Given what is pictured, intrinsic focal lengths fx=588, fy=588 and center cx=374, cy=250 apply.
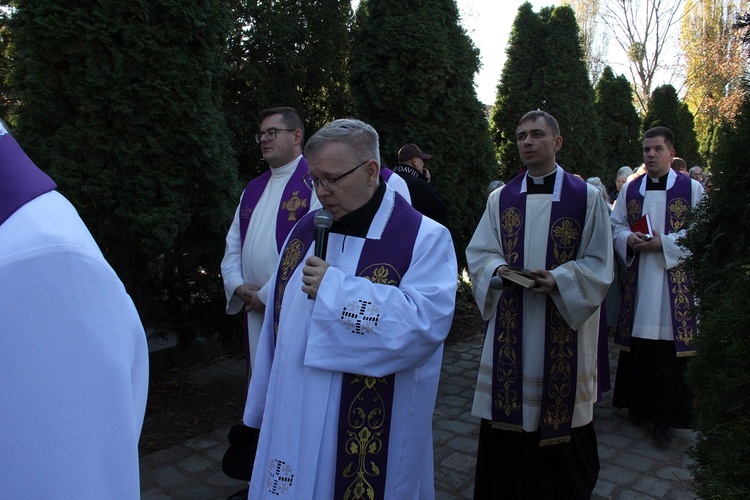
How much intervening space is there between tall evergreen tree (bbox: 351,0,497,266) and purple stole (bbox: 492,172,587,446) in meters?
3.73

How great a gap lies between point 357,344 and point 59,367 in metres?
1.32

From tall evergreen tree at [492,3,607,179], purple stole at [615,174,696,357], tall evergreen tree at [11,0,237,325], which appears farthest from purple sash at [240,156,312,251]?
tall evergreen tree at [492,3,607,179]

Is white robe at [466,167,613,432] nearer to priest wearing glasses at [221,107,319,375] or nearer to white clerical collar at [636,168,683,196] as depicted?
priest wearing glasses at [221,107,319,375]

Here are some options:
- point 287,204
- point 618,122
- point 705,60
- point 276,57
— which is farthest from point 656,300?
point 705,60

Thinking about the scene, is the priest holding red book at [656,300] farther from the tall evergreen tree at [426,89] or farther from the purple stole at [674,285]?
the tall evergreen tree at [426,89]

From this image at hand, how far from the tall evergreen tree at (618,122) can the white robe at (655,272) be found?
12189 millimetres

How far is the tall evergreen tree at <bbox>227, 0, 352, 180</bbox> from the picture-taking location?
6344 millimetres

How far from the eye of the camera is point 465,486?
3.85 m

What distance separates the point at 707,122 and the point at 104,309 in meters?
33.8

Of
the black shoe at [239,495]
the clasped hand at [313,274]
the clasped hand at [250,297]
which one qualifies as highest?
the clasped hand at [313,274]

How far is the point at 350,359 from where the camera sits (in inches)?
82.8

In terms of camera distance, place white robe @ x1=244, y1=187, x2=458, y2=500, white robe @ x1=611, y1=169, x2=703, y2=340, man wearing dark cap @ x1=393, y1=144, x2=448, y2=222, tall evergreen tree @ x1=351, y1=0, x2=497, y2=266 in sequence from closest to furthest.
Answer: white robe @ x1=244, y1=187, x2=458, y2=500 → white robe @ x1=611, y1=169, x2=703, y2=340 → man wearing dark cap @ x1=393, y1=144, x2=448, y2=222 → tall evergreen tree @ x1=351, y1=0, x2=497, y2=266

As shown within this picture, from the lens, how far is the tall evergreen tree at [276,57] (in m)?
6.34

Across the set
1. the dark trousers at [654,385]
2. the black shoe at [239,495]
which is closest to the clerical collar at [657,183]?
the dark trousers at [654,385]
